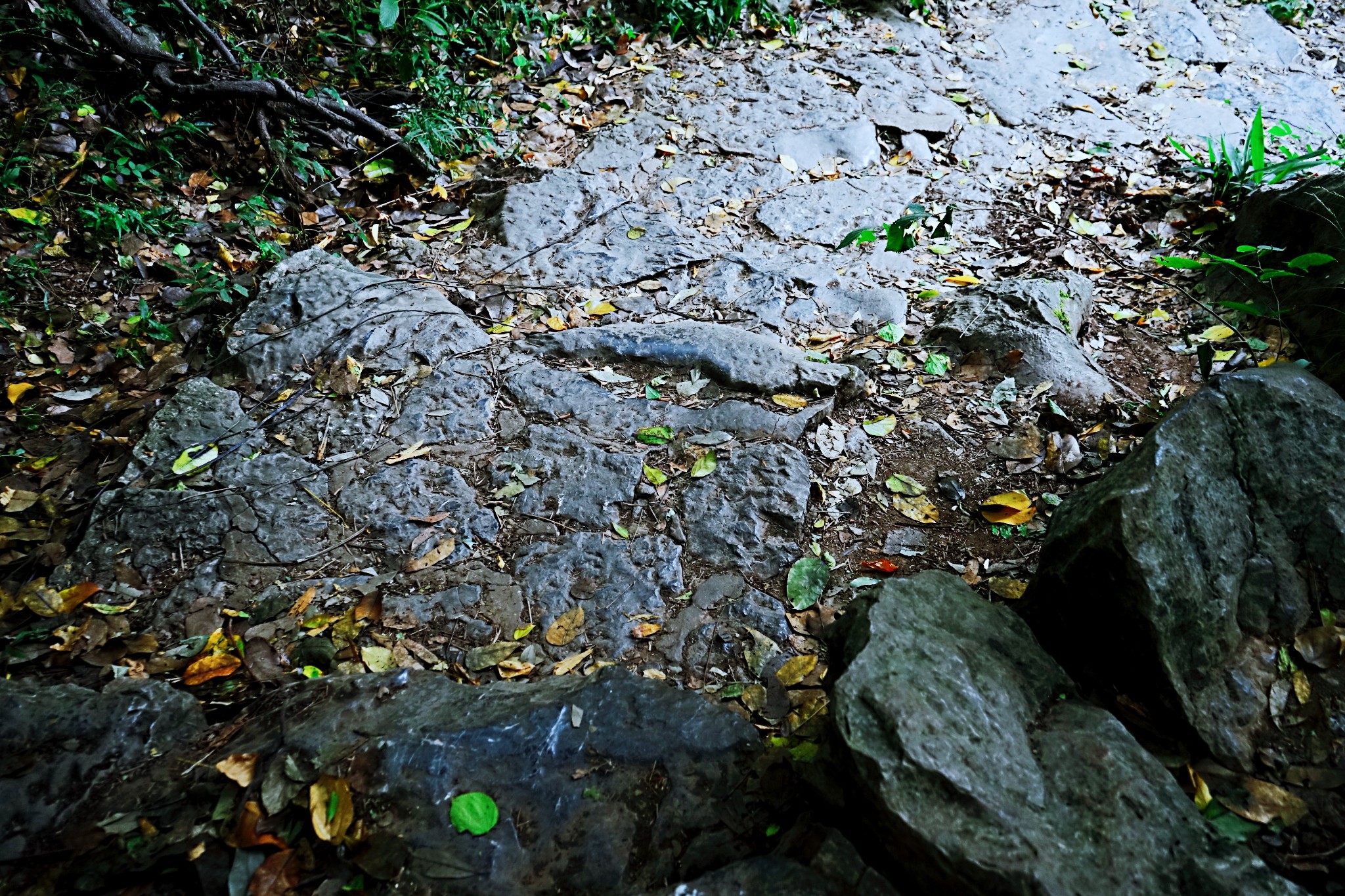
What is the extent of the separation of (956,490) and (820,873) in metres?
1.61

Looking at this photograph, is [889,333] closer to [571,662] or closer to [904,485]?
[904,485]

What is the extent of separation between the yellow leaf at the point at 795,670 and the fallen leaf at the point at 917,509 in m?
0.73

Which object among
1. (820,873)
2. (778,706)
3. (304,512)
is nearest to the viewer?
(820,873)

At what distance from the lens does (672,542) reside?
8.69ft

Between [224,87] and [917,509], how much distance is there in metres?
4.39

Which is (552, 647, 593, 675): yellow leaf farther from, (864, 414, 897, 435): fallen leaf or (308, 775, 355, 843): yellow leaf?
(864, 414, 897, 435): fallen leaf

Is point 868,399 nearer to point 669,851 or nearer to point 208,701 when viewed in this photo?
point 669,851

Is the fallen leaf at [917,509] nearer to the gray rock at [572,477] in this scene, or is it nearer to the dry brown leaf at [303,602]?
the gray rock at [572,477]

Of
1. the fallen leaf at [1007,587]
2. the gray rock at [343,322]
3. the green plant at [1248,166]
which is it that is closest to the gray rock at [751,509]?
the fallen leaf at [1007,587]

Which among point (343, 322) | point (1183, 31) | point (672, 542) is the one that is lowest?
point (672, 542)

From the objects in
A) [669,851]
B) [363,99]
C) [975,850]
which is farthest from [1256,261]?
[363,99]

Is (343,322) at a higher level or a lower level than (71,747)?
higher

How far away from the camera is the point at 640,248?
405cm

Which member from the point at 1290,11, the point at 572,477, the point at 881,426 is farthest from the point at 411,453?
the point at 1290,11
